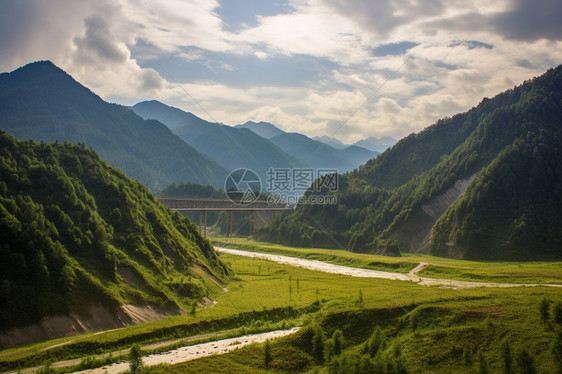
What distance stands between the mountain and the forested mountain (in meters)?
75.5

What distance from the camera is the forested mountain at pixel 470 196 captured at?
108 m

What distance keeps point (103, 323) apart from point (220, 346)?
12.0m

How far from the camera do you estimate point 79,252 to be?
4747 centimetres

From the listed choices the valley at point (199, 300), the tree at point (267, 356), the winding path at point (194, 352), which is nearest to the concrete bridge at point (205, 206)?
the valley at point (199, 300)

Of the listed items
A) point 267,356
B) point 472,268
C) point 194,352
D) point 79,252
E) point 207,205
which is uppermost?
point 207,205

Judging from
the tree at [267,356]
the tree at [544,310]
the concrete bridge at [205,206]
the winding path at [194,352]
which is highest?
the concrete bridge at [205,206]

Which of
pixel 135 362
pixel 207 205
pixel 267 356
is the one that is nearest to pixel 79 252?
pixel 135 362

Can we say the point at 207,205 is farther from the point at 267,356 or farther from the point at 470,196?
the point at 267,356

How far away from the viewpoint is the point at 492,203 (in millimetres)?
116125

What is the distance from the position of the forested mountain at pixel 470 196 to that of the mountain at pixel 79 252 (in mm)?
75546

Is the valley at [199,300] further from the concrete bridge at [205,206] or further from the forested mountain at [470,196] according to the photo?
the concrete bridge at [205,206]

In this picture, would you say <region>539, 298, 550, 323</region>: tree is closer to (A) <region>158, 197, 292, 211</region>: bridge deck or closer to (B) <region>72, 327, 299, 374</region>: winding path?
(B) <region>72, 327, 299, 374</region>: winding path

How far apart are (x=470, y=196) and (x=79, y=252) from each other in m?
105

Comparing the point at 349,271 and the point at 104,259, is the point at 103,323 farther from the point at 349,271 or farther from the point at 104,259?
the point at 349,271
